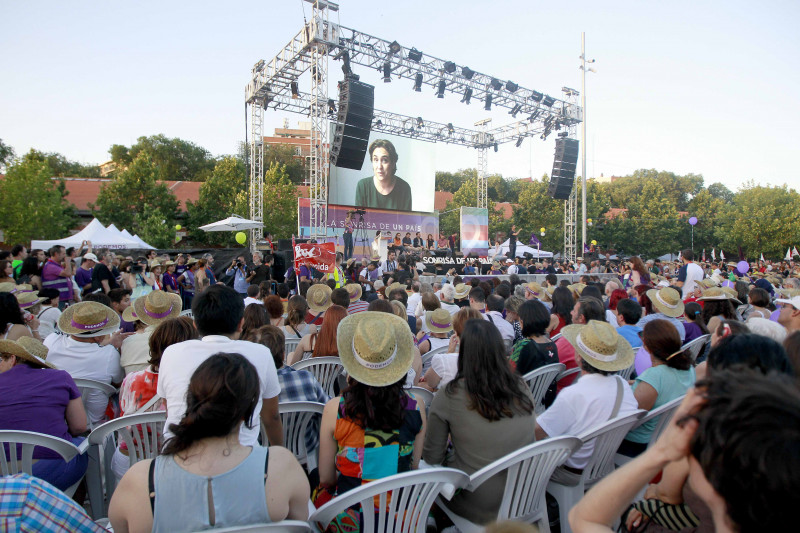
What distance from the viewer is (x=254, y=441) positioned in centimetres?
221

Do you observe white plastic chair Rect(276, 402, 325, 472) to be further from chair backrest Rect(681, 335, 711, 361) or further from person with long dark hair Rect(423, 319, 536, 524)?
chair backrest Rect(681, 335, 711, 361)

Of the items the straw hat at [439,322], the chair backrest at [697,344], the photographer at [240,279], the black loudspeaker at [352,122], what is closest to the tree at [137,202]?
the black loudspeaker at [352,122]

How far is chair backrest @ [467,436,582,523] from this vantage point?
6.06 feet

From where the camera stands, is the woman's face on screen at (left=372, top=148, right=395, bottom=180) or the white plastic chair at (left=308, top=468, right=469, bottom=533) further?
the woman's face on screen at (left=372, top=148, right=395, bottom=180)

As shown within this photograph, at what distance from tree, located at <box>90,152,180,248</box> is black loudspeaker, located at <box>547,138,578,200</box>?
21.4 m

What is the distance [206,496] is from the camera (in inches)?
56.9

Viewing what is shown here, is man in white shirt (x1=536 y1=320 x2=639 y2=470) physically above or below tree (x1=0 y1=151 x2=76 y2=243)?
below

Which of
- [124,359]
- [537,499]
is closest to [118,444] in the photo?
[124,359]

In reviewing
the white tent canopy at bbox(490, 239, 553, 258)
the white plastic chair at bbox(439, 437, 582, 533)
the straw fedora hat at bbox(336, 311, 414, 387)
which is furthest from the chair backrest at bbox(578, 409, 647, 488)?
the white tent canopy at bbox(490, 239, 553, 258)

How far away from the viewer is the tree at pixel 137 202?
25844mm

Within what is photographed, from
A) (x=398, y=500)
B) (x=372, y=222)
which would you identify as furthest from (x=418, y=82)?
(x=398, y=500)

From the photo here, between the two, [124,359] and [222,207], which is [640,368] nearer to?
[124,359]

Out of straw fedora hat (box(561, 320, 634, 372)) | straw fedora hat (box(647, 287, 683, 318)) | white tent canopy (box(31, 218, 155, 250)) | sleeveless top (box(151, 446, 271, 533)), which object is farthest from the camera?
white tent canopy (box(31, 218, 155, 250))

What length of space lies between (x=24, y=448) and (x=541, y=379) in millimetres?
3192
